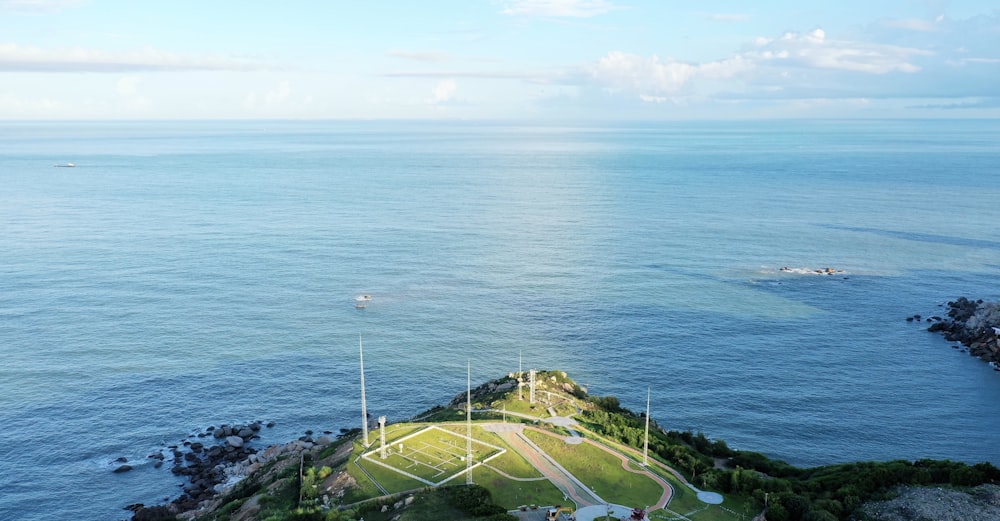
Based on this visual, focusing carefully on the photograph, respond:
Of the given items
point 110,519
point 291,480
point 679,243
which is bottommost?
point 110,519

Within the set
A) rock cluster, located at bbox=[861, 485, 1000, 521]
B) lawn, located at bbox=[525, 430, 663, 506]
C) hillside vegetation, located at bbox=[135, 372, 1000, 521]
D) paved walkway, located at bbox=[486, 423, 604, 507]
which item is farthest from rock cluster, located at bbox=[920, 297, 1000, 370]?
paved walkway, located at bbox=[486, 423, 604, 507]

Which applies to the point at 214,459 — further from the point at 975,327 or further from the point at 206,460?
the point at 975,327

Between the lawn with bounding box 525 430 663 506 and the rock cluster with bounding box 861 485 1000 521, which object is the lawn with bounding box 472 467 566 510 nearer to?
the lawn with bounding box 525 430 663 506

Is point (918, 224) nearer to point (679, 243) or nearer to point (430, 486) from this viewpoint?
point (679, 243)

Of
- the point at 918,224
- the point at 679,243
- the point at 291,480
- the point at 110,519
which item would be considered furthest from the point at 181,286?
the point at 918,224

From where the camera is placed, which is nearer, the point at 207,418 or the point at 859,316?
the point at 207,418
